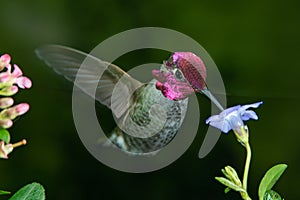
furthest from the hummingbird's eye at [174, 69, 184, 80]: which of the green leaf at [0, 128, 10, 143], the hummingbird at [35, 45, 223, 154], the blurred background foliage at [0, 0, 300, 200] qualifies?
the blurred background foliage at [0, 0, 300, 200]

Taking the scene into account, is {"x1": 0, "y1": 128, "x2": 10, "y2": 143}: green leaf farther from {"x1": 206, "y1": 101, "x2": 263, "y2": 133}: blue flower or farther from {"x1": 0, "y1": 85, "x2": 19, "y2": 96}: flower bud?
{"x1": 206, "y1": 101, "x2": 263, "y2": 133}: blue flower

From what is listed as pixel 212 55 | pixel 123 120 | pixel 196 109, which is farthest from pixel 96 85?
pixel 212 55

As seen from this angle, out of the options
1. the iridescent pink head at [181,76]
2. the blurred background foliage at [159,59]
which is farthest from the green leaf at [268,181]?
the blurred background foliage at [159,59]

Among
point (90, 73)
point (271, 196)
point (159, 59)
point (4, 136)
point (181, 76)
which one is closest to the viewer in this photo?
point (4, 136)

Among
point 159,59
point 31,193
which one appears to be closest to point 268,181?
point 31,193

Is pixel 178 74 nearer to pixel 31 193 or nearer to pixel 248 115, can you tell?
pixel 248 115
